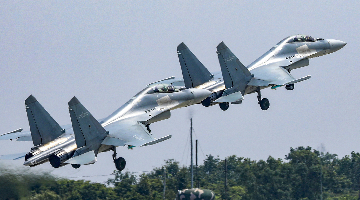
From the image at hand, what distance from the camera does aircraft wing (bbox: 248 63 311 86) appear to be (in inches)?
2386

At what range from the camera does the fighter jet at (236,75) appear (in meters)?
59.9

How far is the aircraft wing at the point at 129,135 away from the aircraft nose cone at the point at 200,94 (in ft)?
20.4

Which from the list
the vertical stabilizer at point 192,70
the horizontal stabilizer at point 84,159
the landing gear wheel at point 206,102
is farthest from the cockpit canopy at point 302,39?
the horizontal stabilizer at point 84,159

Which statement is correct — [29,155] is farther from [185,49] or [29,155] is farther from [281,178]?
[281,178]

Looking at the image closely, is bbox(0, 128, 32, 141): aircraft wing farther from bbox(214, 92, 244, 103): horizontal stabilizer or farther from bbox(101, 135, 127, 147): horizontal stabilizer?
bbox(214, 92, 244, 103): horizontal stabilizer

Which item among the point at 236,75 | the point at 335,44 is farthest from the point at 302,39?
the point at 236,75

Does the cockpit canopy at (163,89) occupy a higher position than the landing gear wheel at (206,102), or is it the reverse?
the cockpit canopy at (163,89)

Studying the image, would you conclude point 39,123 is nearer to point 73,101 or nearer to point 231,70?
point 73,101

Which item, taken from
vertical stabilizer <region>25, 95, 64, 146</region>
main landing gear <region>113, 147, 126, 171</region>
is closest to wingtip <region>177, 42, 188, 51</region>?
main landing gear <region>113, 147, 126, 171</region>

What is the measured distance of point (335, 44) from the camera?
223ft

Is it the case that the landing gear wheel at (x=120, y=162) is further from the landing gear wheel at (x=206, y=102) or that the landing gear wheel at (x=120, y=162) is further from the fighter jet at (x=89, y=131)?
the landing gear wheel at (x=206, y=102)

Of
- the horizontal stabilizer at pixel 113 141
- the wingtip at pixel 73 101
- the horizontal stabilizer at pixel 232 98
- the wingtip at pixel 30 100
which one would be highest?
the horizontal stabilizer at pixel 232 98

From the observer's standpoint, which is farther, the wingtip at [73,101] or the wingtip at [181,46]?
the wingtip at [181,46]

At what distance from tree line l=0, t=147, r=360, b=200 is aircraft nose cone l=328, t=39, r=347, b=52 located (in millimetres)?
20278
